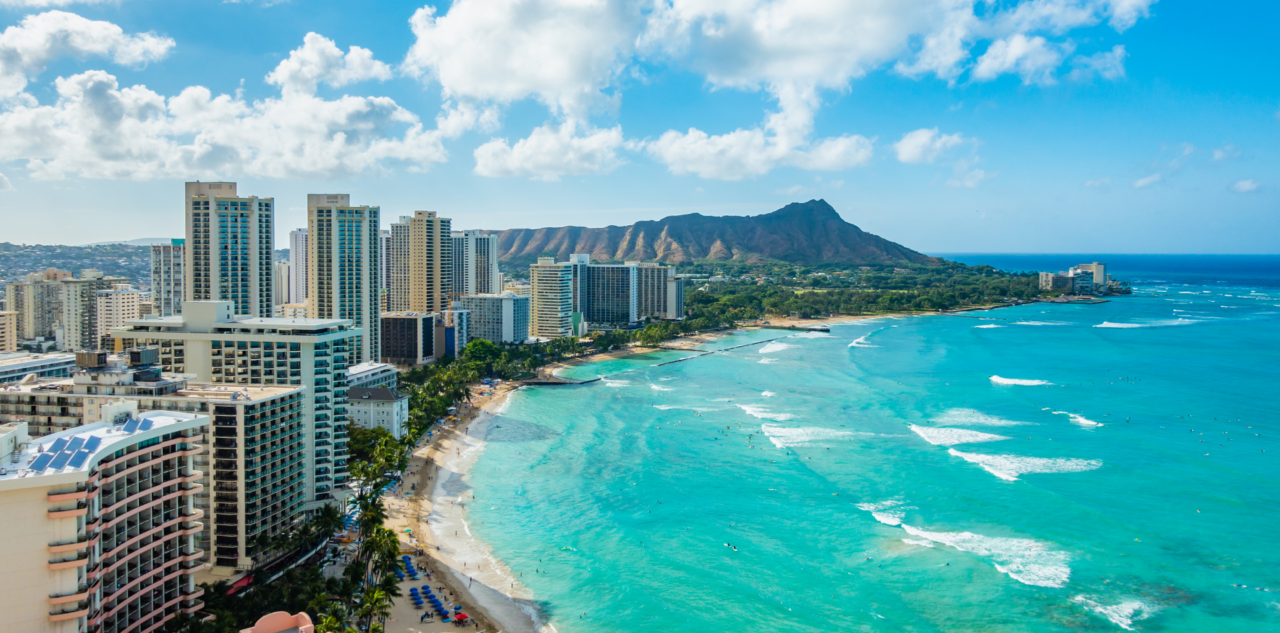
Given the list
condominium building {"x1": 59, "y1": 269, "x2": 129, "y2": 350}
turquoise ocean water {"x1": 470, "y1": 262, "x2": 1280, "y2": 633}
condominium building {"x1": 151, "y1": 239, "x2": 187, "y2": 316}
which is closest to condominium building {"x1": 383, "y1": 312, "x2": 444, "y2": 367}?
turquoise ocean water {"x1": 470, "y1": 262, "x2": 1280, "y2": 633}

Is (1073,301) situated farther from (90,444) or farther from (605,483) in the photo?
(90,444)

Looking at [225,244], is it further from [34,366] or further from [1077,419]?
[1077,419]

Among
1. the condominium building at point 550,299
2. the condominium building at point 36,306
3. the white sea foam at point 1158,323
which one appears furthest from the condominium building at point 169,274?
the white sea foam at point 1158,323

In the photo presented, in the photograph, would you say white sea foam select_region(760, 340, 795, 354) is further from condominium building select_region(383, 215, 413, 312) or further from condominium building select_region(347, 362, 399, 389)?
condominium building select_region(347, 362, 399, 389)

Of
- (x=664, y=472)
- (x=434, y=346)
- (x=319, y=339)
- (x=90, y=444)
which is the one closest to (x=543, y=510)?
(x=664, y=472)

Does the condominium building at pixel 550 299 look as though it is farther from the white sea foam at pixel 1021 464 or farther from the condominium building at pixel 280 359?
the condominium building at pixel 280 359
